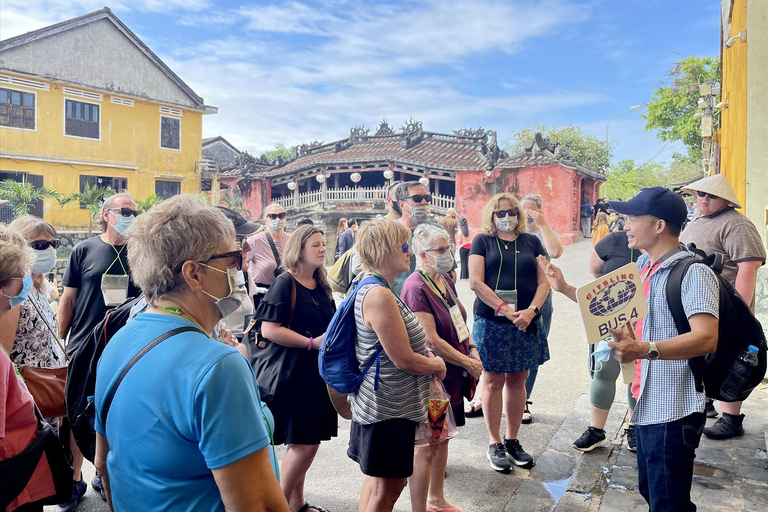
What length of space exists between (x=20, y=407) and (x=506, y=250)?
3.33 meters

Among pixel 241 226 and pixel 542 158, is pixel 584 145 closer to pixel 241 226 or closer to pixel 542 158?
pixel 542 158

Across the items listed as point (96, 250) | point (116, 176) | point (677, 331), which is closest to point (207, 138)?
point (116, 176)

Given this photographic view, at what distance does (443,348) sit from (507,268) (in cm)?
135

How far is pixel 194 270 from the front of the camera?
5.08 ft

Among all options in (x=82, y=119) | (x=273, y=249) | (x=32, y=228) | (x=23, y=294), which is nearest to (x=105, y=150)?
(x=82, y=119)

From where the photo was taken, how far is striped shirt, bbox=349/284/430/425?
8.87ft

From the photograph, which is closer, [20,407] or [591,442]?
[20,407]

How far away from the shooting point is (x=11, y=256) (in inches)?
82.1

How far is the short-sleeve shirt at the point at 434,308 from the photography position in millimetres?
3271

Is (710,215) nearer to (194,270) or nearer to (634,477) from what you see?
(634,477)

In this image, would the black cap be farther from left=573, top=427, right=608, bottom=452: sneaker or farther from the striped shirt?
left=573, top=427, right=608, bottom=452: sneaker

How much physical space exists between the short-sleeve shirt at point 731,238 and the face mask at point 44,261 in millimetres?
4684

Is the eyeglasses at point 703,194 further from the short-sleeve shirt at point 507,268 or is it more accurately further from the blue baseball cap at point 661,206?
the blue baseball cap at point 661,206

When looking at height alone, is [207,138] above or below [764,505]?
above
